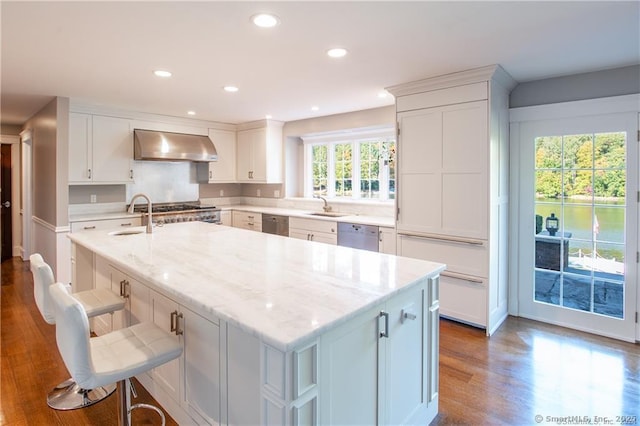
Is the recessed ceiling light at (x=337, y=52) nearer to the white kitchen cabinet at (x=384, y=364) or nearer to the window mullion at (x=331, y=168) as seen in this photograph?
the white kitchen cabinet at (x=384, y=364)

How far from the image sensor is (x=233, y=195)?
6.71 metres

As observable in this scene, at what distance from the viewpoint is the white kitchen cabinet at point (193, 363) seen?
1617 mm

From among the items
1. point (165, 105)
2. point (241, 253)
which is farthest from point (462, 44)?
point (165, 105)

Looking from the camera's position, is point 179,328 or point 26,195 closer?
point 179,328

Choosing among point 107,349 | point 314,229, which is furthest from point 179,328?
point 314,229

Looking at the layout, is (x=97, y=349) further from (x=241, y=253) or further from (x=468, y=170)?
(x=468, y=170)

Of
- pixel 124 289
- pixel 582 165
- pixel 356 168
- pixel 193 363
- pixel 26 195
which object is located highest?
pixel 356 168

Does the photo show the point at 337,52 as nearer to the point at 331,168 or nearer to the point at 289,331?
Answer: the point at 289,331

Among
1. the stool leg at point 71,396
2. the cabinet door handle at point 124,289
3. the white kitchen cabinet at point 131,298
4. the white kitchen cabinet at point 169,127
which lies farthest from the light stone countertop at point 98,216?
the stool leg at point 71,396

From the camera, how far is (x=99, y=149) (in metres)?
4.65

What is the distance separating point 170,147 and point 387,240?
327 centimetres

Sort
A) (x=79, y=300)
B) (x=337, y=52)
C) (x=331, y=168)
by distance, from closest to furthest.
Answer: (x=79, y=300)
(x=337, y=52)
(x=331, y=168)

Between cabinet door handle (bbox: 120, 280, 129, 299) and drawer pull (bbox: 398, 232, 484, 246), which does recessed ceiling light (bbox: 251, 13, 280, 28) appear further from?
drawer pull (bbox: 398, 232, 484, 246)

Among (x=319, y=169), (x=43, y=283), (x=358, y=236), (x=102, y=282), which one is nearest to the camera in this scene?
(x=43, y=283)
